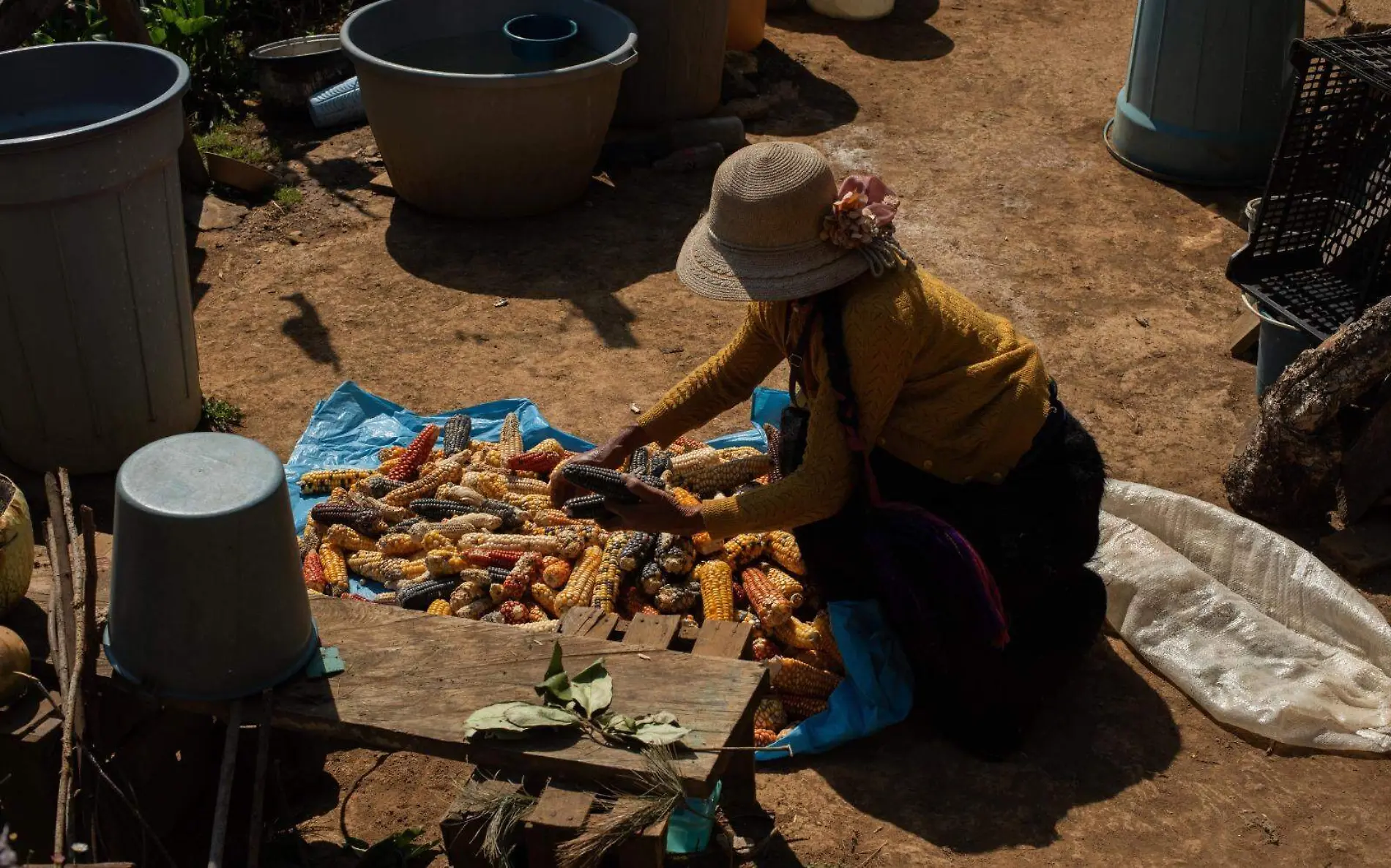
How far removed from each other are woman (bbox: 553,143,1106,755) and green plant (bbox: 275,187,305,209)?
447 cm

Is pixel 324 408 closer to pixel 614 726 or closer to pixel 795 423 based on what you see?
pixel 795 423

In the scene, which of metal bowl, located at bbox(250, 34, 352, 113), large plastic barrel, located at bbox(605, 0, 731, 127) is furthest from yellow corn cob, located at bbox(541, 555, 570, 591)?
metal bowl, located at bbox(250, 34, 352, 113)

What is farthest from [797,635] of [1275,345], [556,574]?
[1275,345]

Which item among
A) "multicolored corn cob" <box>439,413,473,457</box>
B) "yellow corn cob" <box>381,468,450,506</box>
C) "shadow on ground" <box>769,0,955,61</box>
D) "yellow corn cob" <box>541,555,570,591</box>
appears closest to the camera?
"yellow corn cob" <box>541,555,570,591</box>

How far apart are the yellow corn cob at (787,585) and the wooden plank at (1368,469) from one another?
2.23 metres

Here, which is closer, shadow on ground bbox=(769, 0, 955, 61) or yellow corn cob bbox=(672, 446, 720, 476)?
yellow corn cob bbox=(672, 446, 720, 476)

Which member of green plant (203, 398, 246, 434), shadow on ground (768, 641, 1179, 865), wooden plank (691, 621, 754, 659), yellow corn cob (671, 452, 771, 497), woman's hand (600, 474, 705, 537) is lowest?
green plant (203, 398, 246, 434)

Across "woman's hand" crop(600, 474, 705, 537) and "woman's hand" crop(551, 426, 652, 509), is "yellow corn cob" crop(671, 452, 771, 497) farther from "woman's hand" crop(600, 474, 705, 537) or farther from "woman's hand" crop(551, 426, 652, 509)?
"woman's hand" crop(600, 474, 705, 537)

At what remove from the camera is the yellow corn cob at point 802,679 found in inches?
175

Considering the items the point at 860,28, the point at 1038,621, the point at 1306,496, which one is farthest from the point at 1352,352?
the point at 860,28

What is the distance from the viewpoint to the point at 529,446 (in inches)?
232

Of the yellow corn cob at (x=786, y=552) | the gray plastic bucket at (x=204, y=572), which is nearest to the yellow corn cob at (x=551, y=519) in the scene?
the yellow corn cob at (x=786, y=552)

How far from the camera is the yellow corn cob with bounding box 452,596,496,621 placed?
15.4ft

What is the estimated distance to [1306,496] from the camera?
536 centimetres
